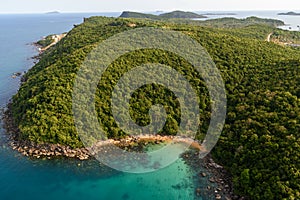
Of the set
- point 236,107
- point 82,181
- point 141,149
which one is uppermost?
point 236,107

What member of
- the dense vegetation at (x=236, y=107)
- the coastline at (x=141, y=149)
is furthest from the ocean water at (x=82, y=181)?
the dense vegetation at (x=236, y=107)

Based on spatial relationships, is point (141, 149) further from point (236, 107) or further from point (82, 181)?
point (236, 107)

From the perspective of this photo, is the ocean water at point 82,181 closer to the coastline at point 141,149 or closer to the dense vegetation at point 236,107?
the coastline at point 141,149

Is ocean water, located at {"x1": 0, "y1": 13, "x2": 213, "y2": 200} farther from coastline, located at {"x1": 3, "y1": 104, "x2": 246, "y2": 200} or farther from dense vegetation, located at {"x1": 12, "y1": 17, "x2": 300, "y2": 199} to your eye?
dense vegetation, located at {"x1": 12, "y1": 17, "x2": 300, "y2": 199}

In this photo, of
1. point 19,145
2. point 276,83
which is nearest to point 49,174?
point 19,145

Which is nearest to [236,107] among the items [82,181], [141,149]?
[141,149]

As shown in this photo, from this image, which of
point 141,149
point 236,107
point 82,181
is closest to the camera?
→ point 82,181

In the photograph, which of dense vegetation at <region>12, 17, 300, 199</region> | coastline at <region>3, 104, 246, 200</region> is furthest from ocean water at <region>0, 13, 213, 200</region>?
dense vegetation at <region>12, 17, 300, 199</region>

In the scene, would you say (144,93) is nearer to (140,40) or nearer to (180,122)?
(180,122)
